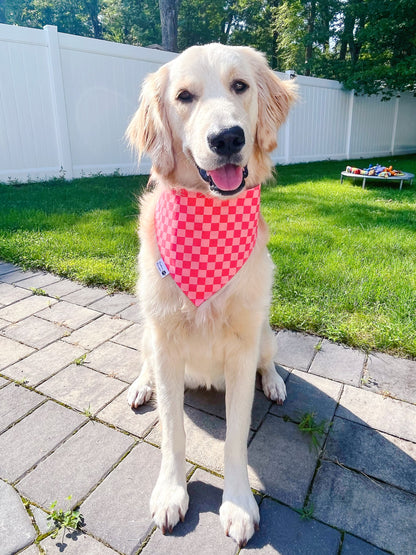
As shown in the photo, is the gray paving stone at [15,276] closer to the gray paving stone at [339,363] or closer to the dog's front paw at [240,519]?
the gray paving stone at [339,363]

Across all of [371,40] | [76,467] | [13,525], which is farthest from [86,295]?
[371,40]

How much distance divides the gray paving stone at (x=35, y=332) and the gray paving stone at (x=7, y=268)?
3.72 ft

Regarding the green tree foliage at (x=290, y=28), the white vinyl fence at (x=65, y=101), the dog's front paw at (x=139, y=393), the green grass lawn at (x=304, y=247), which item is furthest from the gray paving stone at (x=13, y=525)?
the green tree foliage at (x=290, y=28)

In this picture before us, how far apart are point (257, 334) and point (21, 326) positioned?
2002 mm

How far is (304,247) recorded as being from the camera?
4223 millimetres

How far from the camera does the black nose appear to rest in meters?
1.47

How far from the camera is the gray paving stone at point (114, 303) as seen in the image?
3.16 meters

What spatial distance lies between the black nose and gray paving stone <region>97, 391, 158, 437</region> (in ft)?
4.58

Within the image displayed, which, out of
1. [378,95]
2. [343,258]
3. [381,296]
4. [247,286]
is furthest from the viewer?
[378,95]

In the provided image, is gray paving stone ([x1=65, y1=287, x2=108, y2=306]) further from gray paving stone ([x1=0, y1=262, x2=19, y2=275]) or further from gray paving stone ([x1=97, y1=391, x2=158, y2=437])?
gray paving stone ([x1=97, y1=391, x2=158, y2=437])

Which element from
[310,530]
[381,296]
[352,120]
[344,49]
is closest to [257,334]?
[310,530]

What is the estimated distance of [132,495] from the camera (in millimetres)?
1625

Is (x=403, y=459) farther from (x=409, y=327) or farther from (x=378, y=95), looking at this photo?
(x=378, y=95)

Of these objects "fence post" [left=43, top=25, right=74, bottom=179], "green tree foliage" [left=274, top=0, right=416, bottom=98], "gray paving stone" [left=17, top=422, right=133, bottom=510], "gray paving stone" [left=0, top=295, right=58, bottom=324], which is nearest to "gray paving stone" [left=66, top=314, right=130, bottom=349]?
"gray paving stone" [left=0, top=295, right=58, bottom=324]
